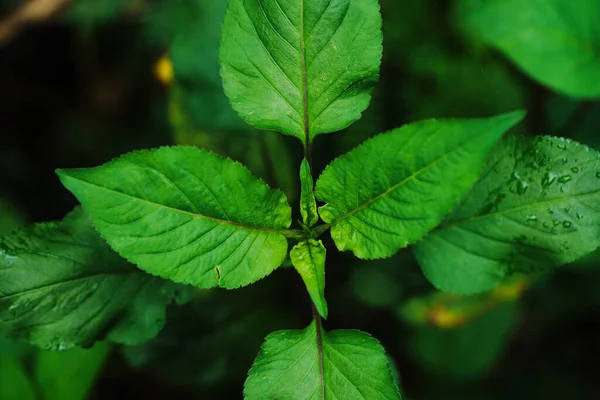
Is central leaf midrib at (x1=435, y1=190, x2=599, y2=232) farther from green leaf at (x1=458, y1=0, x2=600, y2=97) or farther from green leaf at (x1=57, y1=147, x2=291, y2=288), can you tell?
green leaf at (x1=458, y1=0, x2=600, y2=97)

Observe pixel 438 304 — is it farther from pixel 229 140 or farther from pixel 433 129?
pixel 433 129

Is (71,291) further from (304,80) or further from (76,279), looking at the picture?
(304,80)

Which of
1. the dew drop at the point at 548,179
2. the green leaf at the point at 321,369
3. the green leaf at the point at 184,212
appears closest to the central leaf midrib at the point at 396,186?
the green leaf at the point at 184,212

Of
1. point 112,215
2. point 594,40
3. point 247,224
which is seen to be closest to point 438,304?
point 594,40

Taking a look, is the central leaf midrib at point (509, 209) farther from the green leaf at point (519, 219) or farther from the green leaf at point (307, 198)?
the green leaf at point (307, 198)

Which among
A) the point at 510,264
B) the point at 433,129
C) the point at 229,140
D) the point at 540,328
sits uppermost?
the point at 433,129

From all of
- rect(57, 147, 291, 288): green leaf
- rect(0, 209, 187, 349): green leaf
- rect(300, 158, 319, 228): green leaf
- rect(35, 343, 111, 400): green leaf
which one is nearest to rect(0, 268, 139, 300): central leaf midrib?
rect(0, 209, 187, 349): green leaf
